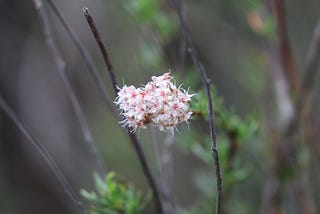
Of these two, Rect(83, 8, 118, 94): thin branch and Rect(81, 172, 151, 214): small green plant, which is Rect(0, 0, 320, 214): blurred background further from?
Rect(83, 8, 118, 94): thin branch

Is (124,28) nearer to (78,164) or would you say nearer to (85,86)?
(85,86)

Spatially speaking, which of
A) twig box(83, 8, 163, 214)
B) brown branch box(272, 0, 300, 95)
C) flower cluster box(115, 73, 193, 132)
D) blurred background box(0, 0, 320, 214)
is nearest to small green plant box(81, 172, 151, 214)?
twig box(83, 8, 163, 214)

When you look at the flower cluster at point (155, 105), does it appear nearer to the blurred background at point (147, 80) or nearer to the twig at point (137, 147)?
the twig at point (137, 147)

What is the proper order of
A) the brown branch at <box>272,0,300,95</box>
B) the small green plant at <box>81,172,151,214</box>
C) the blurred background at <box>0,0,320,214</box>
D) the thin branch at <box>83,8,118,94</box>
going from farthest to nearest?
1. the blurred background at <box>0,0,320,214</box>
2. the brown branch at <box>272,0,300,95</box>
3. the small green plant at <box>81,172,151,214</box>
4. the thin branch at <box>83,8,118,94</box>

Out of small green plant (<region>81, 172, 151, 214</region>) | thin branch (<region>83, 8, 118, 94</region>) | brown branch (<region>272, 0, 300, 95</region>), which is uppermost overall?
brown branch (<region>272, 0, 300, 95</region>)

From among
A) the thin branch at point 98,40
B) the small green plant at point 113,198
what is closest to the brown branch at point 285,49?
the small green plant at point 113,198

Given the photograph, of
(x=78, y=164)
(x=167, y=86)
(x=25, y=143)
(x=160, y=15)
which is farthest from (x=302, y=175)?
(x=25, y=143)
